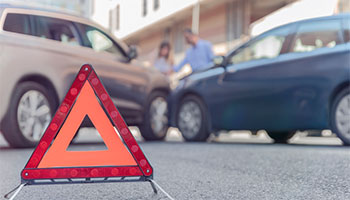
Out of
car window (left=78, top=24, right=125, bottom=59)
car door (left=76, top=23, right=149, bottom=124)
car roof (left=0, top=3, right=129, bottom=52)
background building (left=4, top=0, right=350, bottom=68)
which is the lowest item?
car door (left=76, top=23, right=149, bottom=124)

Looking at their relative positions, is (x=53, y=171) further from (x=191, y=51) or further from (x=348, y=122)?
(x=191, y=51)

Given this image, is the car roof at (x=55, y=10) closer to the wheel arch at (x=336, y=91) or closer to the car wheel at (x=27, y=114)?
the car wheel at (x=27, y=114)

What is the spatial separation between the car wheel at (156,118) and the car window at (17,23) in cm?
250

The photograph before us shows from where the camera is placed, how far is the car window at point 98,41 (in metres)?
7.29

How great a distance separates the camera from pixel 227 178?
3957mm

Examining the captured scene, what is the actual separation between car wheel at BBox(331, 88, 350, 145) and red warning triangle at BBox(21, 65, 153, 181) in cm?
391

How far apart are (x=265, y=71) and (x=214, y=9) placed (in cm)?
1289

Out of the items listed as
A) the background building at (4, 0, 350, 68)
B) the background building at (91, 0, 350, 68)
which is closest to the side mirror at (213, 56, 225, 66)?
the background building at (4, 0, 350, 68)

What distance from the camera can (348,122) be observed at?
6.16 metres

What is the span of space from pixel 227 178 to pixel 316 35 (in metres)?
3.42

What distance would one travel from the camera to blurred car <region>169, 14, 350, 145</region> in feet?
20.6

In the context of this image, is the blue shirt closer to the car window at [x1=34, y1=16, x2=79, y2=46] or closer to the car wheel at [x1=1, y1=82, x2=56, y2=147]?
the car window at [x1=34, y1=16, x2=79, y2=46]

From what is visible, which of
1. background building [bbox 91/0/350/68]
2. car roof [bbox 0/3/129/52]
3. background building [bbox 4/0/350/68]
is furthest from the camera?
background building [bbox 91/0/350/68]

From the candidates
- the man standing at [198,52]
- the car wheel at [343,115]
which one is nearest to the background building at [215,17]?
the man standing at [198,52]
